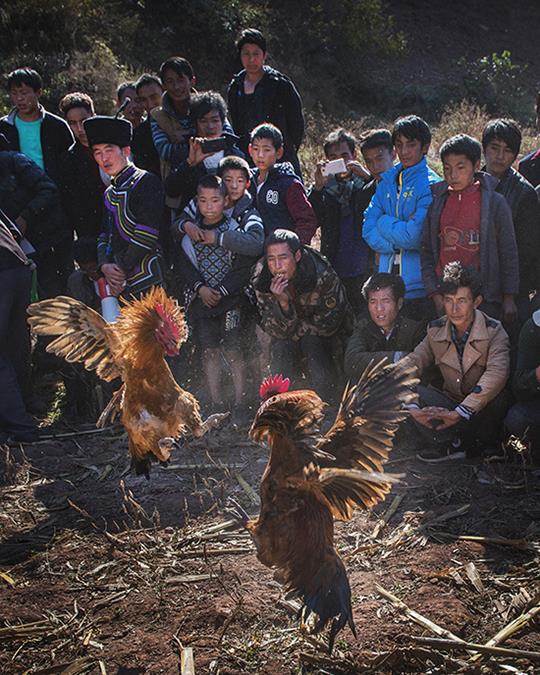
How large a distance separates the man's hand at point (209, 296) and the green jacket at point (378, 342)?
127 cm

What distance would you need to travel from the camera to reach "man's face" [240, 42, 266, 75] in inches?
304

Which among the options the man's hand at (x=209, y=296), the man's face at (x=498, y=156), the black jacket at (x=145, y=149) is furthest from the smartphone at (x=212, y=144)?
the man's face at (x=498, y=156)

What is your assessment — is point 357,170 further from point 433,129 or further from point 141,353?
point 433,129

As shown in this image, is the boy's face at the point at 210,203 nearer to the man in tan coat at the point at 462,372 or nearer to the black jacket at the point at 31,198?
the black jacket at the point at 31,198

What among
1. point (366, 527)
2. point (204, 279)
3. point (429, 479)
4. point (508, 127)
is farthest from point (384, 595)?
point (508, 127)

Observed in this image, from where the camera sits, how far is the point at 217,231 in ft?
22.2

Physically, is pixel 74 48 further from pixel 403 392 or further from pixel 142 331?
pixel 403 392

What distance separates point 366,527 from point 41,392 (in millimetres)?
4270

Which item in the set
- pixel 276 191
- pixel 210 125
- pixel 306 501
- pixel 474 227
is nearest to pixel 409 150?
pixel 474 227

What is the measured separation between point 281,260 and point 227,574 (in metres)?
2.72

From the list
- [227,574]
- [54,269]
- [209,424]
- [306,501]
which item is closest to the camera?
[306,501]

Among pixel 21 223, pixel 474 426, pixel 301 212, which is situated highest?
pixel 21 223

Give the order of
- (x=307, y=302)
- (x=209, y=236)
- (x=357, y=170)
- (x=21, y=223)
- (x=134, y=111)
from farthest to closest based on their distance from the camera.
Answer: (x=134, y=111), (x=21, y=223), (x=357, y=170), (x=209, y=236), (x=307, y=302)

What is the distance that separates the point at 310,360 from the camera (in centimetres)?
675
